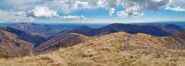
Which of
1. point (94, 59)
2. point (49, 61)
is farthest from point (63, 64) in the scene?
point (94, 59)

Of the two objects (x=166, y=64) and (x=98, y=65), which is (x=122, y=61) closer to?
(x=98, y=65)

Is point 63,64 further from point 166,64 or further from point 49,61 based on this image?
point 166,64

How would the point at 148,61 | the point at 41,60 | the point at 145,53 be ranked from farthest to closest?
the point at 145,53 < the point at 41,60 < the point at 148,61

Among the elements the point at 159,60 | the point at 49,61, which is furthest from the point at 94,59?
the point at 159,60

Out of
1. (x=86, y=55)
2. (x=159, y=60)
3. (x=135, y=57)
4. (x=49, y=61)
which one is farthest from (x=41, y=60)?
(x=159, y=60)

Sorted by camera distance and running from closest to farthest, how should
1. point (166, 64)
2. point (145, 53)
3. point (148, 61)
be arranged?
point (166, 64) → point (148, 61) → point (145, 53)

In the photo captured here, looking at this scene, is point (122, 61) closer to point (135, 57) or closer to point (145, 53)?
point (135, 57)

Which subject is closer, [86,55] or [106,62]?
[106,62]

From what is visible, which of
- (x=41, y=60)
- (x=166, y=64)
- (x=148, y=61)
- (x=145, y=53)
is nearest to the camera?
(x=166, y=64)

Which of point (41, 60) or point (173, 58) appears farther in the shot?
point (41, 60)
